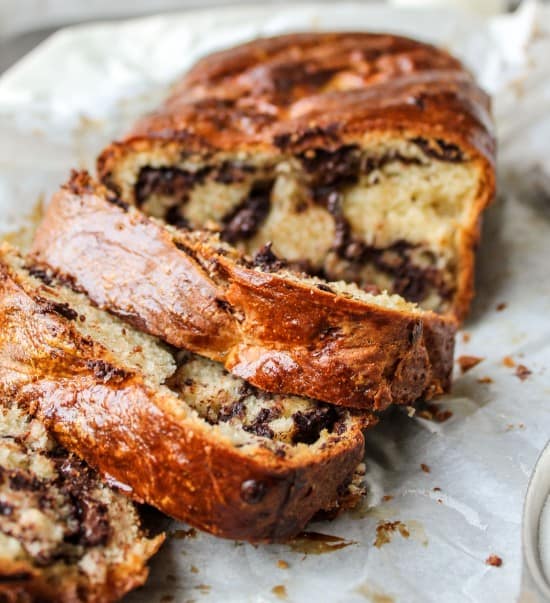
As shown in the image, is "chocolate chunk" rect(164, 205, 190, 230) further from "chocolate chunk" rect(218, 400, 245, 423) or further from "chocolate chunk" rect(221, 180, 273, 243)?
"chocolate chunk" rect(218, 400, 245, 423)

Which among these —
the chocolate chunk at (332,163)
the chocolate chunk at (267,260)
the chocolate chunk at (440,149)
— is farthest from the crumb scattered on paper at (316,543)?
the chocolate chunk at (440,149)

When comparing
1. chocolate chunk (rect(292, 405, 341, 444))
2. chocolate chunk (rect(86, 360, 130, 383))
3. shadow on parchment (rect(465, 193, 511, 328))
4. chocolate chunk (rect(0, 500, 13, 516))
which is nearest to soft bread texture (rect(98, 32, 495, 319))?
shadow on parchment (rect(465, 193, 511, 328))

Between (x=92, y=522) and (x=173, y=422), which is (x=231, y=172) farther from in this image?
(x=92, y=522)

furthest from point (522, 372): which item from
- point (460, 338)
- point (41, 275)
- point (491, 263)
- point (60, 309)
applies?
point (41, 275)

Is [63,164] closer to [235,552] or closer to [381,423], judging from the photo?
[381,423]

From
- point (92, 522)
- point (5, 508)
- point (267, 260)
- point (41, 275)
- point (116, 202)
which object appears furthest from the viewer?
point (116, 202)

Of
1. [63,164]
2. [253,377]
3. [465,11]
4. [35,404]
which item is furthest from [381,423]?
[465,11]

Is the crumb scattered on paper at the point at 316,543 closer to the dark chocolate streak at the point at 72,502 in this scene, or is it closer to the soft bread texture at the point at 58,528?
the soft bread texture at the point at 58,528
